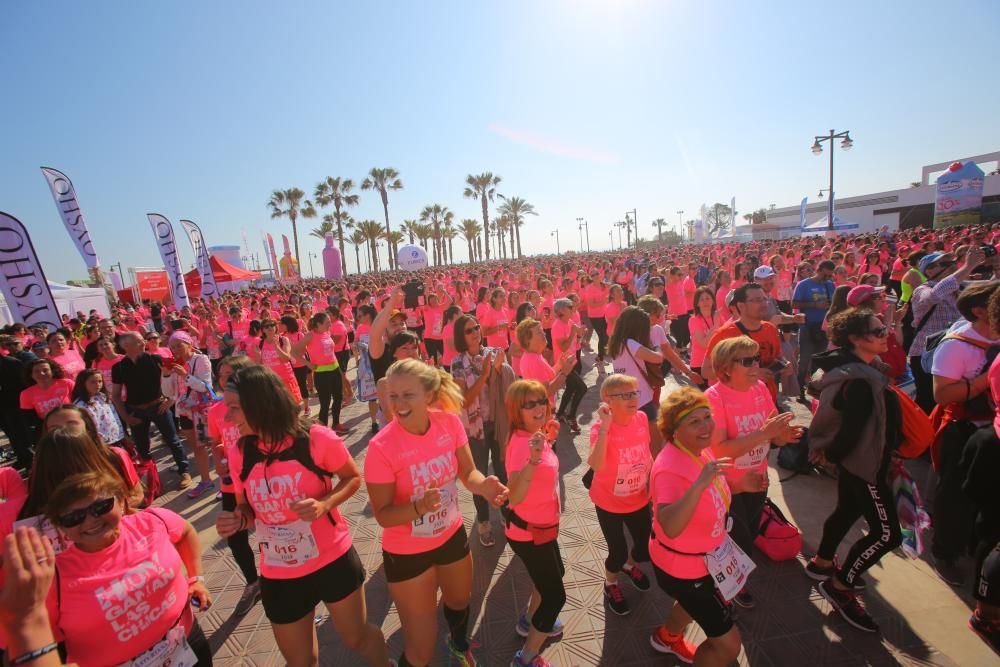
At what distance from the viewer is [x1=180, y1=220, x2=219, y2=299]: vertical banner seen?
53.3 ft

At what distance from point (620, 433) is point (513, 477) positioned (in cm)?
83

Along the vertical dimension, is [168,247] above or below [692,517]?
above

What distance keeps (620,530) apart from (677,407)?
3.88ft

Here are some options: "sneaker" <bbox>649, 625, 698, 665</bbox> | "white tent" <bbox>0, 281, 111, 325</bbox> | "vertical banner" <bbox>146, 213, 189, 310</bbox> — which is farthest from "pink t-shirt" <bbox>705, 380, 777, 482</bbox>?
"white tent" <bbox>0, 281, 111, 325</bbox>

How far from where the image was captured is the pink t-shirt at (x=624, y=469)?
285cm

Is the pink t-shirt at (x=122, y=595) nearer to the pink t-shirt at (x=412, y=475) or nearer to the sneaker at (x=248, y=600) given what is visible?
the pink t-shirt at (x=412, y=475)

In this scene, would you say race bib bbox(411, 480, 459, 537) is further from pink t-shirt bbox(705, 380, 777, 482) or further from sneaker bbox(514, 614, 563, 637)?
pink t-shirt bbox(705, 380, 777, 482)

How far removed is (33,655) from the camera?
1394 mm

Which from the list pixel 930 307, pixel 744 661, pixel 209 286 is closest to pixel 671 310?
pixel 930 307

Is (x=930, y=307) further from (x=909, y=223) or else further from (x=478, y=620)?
(x=909, y=223)

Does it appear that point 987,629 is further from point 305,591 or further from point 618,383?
point 305,591

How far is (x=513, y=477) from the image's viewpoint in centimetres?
246

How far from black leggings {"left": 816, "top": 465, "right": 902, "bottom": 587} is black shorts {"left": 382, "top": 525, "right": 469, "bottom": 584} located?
2555 millimetres

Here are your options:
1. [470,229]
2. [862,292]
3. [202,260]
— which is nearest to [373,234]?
[470,229]
